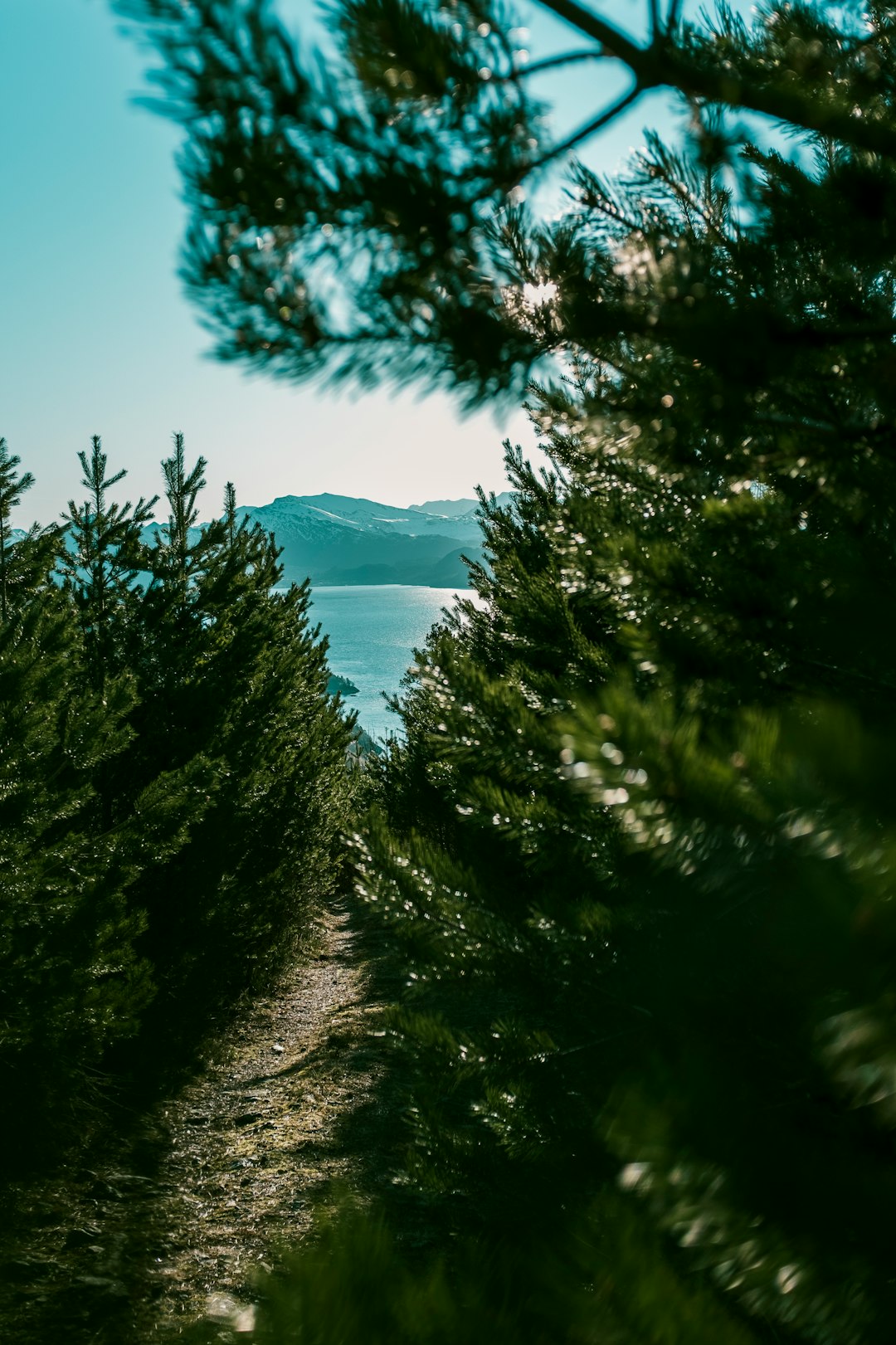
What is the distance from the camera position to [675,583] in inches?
71.7

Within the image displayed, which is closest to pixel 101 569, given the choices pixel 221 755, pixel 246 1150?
pixel 221 755

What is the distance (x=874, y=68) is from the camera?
1605 mm

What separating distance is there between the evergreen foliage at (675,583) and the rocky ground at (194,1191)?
0.81 meters

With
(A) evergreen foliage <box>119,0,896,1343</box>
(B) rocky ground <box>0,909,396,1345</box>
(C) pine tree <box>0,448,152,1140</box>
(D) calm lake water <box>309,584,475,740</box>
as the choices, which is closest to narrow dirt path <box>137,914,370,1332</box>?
(B) rocky ground <box>0,909,396,1345</box>

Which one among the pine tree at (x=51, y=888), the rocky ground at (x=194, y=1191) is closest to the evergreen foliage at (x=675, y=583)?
the rocky ground at (x=194, y=1191)

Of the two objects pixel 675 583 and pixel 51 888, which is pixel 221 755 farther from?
pixel 675 583

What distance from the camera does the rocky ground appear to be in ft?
15.3

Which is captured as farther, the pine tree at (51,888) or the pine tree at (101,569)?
the pine tree at (101,569)

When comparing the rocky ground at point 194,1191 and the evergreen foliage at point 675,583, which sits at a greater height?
the evergreen foliage at point 675,583

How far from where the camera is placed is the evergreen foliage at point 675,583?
0.77 metres

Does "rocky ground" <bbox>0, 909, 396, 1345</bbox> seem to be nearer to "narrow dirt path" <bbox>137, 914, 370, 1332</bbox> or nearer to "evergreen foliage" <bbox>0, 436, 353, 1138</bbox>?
"narrow dirt path" <bbox>137, 914, 370, 1332</bbox>

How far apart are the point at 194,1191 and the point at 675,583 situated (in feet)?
20.2

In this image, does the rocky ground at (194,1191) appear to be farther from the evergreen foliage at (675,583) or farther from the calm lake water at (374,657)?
the calm lake water at (374,657)

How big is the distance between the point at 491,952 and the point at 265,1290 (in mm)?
→ 1478
